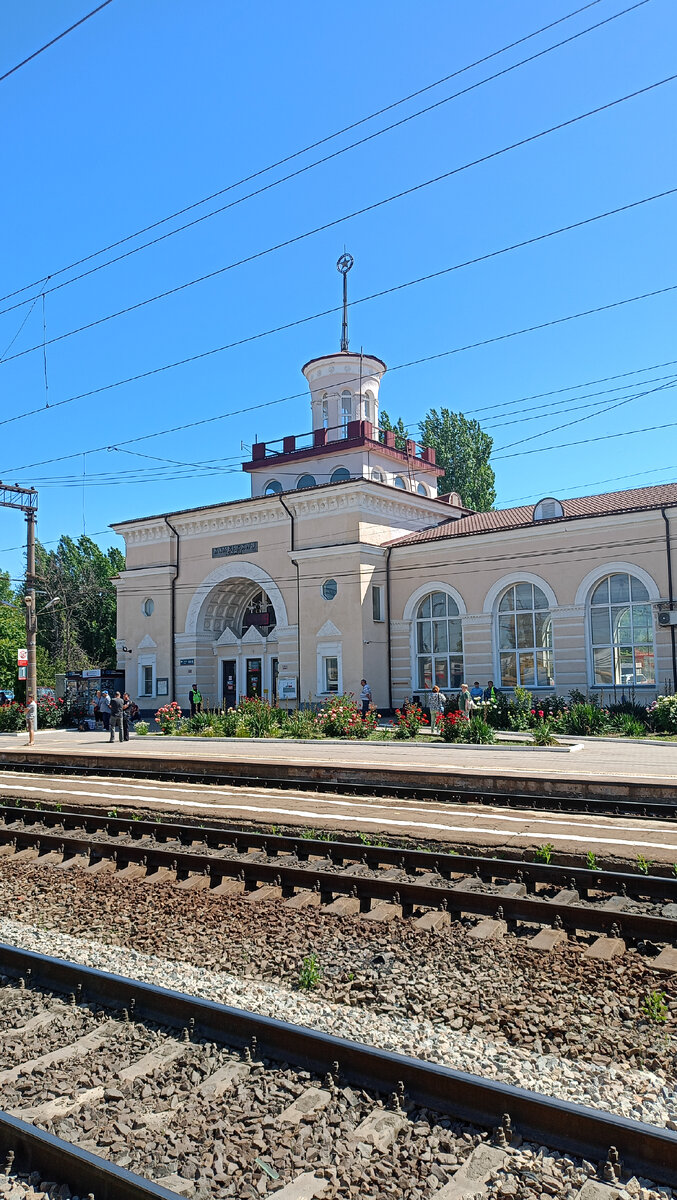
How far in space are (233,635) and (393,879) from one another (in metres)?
29.8

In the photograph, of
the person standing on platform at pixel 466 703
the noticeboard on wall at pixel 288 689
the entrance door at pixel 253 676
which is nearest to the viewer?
the person standing on platform at pixel 466 703

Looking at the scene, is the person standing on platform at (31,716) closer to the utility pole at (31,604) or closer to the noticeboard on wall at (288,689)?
the utility pole at (31,604)

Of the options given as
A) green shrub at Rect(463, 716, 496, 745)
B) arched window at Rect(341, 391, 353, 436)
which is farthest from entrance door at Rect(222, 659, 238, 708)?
green shrub at Rect(463, 716, 496, 745)

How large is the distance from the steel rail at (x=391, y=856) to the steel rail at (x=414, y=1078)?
11.9 ft

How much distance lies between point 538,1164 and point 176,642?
3513cm

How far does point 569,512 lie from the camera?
2891 cm

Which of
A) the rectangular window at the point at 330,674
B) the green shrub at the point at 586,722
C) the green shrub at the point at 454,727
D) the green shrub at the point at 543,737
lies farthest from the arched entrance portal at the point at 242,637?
the green shrub at the point at 543,737

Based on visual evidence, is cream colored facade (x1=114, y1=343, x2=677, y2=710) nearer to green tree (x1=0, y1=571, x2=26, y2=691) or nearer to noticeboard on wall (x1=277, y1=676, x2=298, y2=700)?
noticeboard on wall (x1=277, y1=676, x2=298, y2=700)

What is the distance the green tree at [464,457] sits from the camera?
55625 millimetres

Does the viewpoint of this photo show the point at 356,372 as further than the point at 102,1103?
Yes

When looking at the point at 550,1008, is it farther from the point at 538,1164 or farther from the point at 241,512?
the point at 241,512

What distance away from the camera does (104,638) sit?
65750mm

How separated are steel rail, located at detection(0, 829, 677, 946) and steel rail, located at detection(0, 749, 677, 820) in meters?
4.94

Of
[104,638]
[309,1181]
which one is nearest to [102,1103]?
[309,1181]
